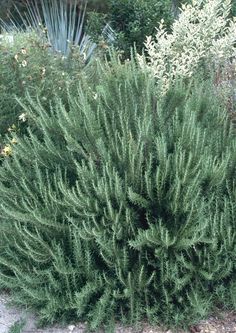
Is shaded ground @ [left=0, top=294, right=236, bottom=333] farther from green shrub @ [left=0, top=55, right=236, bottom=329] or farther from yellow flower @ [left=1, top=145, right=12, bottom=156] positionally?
yellow flower @ [left=1, top=145, right=12, bottom=156]

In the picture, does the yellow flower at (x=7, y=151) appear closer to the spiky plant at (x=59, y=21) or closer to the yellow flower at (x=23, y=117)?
the yellow flower at (x=23, y=117)

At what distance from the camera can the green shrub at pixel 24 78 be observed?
4953 mm

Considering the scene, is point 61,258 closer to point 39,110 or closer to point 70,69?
point 39,110

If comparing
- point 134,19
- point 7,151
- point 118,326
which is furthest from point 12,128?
point 134,19

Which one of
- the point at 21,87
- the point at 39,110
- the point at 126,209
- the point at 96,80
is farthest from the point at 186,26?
the point at 126,209

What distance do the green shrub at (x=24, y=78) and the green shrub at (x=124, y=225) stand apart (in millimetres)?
996

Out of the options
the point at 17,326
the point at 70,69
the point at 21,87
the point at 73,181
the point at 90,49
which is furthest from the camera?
the point at 90,49

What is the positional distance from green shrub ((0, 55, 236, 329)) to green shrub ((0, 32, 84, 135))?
39.2 inches

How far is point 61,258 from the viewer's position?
143 inches

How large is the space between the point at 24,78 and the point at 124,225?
1885mm

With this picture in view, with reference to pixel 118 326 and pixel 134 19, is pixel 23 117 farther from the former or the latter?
pixel 134 19

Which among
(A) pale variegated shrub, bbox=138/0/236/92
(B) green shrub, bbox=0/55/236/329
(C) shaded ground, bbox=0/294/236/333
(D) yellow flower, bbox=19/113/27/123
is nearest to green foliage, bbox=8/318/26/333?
(C) shaded ground, bbox=0/294/236/333

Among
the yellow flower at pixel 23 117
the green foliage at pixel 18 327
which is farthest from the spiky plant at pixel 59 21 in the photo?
the green foliage at pixel 18 327

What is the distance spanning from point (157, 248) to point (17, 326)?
96 centimetres
